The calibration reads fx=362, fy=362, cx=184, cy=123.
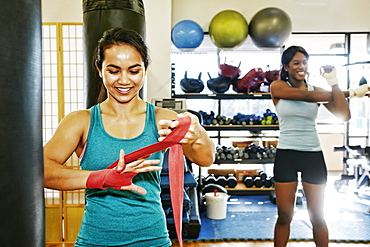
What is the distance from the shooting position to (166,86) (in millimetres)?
4840

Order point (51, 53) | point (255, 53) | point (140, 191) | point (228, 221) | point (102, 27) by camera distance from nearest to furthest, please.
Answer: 1. point (140, 191)
2. point (102, 27)
3. point (51, 53)
4. point (228, 221)
5. point (255, 53)

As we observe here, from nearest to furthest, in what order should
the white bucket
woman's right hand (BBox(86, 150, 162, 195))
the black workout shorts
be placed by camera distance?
1. woman's right hand (BBox(86, 150, 162, 195))
2. the black workout shorts
3. the white bucket

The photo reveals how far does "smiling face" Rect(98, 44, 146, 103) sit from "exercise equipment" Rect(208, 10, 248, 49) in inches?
139

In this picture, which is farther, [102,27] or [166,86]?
[166,86]

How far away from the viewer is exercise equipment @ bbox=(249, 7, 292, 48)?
454 cm

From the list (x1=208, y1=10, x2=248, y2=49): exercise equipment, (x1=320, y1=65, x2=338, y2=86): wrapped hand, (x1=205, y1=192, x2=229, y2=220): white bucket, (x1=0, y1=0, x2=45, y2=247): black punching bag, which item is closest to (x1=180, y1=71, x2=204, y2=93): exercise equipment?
(x1=208, y1=10, x2=248, y2=49): exercise equipment

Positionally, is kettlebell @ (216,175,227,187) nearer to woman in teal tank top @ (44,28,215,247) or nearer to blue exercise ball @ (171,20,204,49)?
blue exercise ball @ (171,20,204,49)

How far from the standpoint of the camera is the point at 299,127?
2633mm

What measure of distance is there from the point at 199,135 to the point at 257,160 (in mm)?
4090

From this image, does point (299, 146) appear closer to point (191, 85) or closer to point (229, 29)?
point (229, 29)

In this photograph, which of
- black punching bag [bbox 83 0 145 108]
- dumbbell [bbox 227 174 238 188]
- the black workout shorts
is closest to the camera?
black punching bag [bbox 83 0 145 108]

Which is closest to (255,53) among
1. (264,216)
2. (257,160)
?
(257,160)

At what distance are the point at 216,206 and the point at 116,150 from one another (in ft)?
10.9

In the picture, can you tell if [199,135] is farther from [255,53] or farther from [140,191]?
[255,53]
